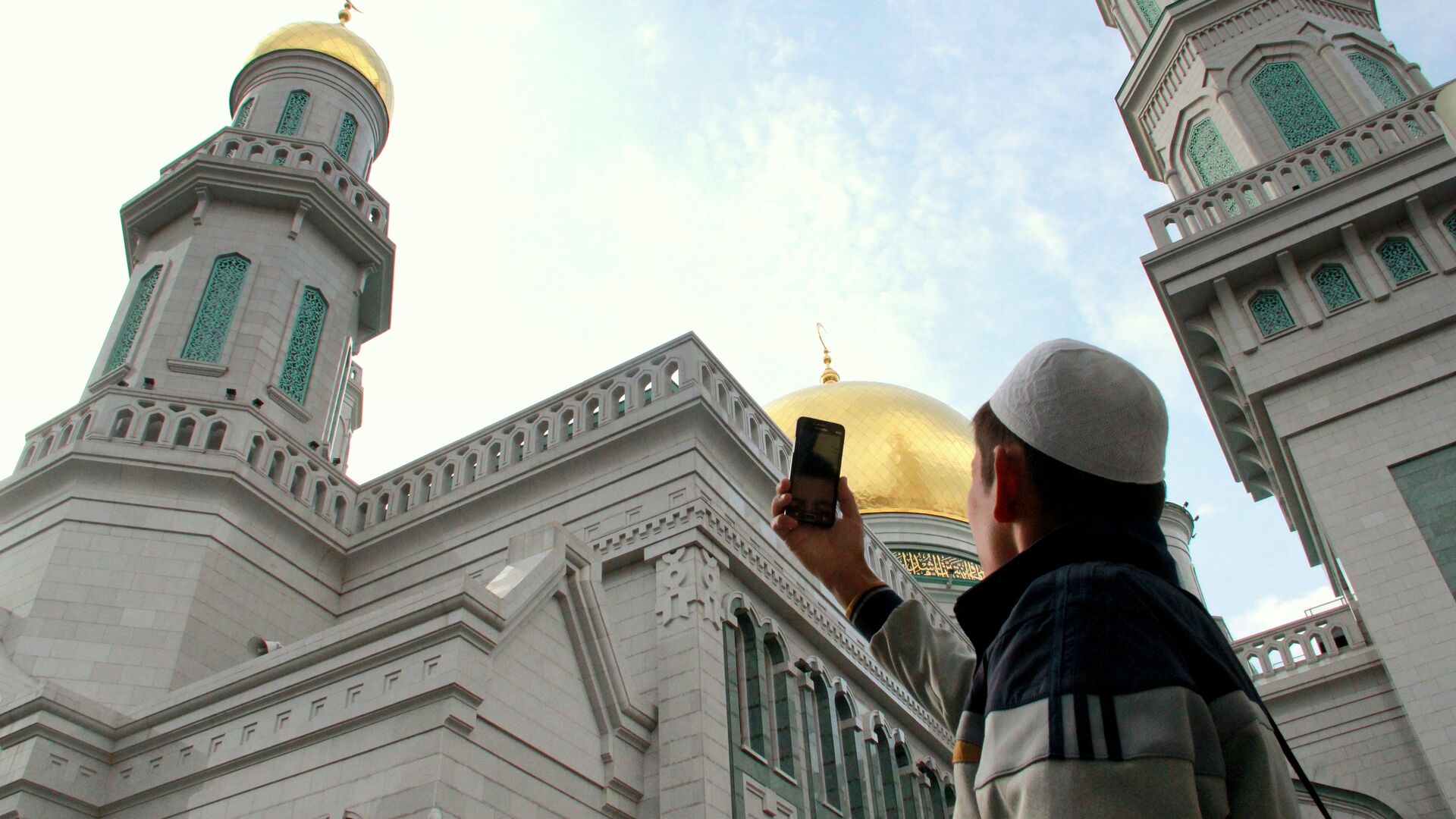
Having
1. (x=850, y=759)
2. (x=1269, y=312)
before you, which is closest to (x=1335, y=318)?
(x=1269, y=312)

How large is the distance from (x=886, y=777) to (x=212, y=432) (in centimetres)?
820

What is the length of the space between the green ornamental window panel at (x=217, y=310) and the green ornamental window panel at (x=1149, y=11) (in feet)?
53.4

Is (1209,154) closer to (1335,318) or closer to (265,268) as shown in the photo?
(1335,318)

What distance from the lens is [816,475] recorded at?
2.69 meters

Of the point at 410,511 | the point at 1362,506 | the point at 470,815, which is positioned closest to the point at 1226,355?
the point at 1362,506

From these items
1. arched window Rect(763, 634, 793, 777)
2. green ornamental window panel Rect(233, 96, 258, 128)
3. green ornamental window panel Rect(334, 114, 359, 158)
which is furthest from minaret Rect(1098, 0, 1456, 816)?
green ornamental window panel Rect(233, 96, 258, 128)

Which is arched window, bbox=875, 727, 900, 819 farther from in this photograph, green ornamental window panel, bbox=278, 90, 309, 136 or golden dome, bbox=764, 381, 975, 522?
golden dome, bbox=764, 381, 975, 522

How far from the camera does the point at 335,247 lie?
15250 mm

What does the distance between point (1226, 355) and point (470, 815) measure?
11341 mm

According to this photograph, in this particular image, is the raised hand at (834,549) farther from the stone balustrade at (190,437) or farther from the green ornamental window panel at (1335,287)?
the green ornamental window panel at (1335,287)

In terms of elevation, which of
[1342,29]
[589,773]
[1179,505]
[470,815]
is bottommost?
[470,815]

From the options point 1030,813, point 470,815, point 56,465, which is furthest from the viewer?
point 56,465

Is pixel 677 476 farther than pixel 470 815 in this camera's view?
Yes

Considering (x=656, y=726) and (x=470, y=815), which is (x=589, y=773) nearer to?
(x=656, y=726)
